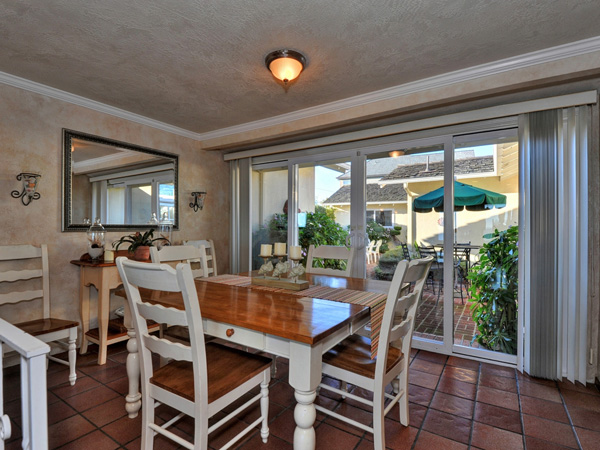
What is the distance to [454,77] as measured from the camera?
2.38 metres

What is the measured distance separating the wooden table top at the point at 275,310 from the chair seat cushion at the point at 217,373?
29cm

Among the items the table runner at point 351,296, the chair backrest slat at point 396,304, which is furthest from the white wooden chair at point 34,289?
the chair backrest slat at point 396,304

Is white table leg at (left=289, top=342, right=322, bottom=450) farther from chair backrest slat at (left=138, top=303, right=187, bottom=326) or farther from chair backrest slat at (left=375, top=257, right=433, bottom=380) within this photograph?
chair backrest slat at (left=138, top=303, right=187, bottom=326)

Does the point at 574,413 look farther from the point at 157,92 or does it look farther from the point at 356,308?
the point at 157,92

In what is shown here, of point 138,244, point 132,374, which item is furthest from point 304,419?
point 138,244

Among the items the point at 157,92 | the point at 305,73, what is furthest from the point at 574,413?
the point at 157,92

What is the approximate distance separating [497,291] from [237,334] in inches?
97.2

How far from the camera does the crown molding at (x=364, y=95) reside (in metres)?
2.06

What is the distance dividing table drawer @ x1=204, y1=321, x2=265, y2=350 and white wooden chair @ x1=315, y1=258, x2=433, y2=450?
44 centimetres

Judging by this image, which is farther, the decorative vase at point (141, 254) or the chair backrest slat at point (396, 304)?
the decorative vase at point (141, 254)

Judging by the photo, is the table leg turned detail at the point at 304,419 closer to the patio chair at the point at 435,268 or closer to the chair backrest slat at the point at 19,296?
the patio chair at the point at 435,268

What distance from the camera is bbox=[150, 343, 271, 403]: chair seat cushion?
1.35 m

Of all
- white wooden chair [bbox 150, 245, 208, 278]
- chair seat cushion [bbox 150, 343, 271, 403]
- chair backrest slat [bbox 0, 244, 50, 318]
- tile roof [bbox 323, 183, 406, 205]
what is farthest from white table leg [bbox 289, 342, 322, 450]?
chair backrest slat [bbox 0, 244, 50, 318]

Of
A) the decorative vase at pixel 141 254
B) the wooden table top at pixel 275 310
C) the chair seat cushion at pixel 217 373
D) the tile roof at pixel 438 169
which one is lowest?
the chair seat cushion at pixel 217 373
